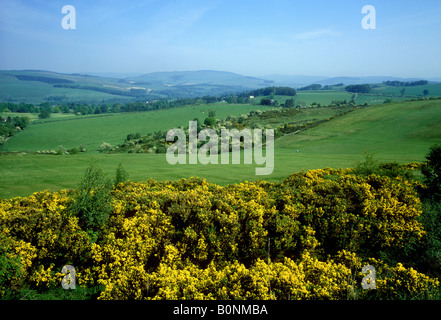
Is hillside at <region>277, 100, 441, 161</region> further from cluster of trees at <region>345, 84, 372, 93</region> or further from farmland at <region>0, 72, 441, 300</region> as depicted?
cluster of trees at <region>345, 84, 372, 93</region>

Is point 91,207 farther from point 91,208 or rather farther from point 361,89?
point 361,89

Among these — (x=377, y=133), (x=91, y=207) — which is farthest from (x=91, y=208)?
(x=377, y=133)

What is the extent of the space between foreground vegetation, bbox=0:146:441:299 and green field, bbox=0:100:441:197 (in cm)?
718

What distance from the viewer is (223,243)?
32.9 ft

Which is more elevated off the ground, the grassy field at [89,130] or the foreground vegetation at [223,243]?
the grassy field at [89,130]

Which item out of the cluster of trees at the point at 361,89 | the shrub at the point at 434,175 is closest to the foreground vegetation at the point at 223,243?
the shrub at the point at 434,175

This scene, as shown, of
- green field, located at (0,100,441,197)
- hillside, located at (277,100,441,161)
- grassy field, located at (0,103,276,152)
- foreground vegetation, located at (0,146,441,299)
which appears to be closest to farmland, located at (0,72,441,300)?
foreground vegetation, located at (0,146,441,299)

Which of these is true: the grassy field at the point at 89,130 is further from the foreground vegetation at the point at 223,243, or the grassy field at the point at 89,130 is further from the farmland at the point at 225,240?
the foreground vegetation at the point at 223,243

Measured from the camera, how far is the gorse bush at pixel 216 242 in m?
7.71

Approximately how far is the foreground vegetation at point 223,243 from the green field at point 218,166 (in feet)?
23.5

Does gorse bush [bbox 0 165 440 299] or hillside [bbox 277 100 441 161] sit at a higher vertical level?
hillside [bbox 277 100 441 161]

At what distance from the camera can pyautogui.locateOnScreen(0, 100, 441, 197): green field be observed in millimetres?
19969
